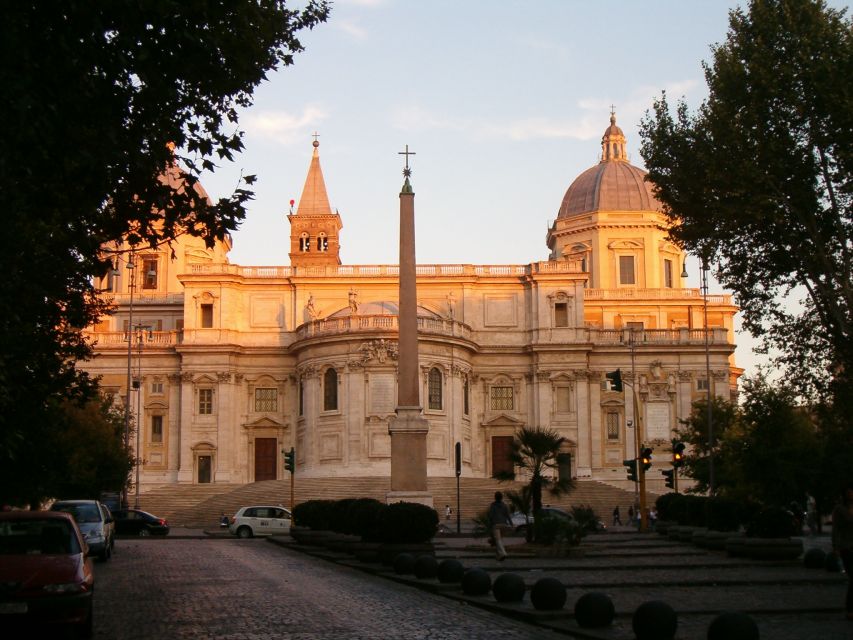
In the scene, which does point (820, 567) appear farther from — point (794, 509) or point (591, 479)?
point (591, 479)

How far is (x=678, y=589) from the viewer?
812 inches

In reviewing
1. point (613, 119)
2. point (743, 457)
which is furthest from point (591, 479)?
point (613, 119)

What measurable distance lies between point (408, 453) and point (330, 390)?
35.7m

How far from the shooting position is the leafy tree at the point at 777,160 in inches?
1008

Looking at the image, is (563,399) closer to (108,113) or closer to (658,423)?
(658,423)

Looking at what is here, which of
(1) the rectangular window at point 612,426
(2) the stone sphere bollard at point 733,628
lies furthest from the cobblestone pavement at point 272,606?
(1) the rectangular window at point 612,426

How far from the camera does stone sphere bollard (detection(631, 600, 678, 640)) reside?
43.4 ft

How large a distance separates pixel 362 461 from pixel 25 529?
175 ft

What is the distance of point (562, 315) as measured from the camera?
76.7 metres

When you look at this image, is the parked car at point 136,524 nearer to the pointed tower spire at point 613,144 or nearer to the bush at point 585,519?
the bush at point 585,519

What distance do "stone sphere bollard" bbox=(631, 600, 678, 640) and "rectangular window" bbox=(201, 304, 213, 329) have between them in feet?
213

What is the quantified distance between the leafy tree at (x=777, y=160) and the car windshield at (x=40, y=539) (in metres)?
15.9

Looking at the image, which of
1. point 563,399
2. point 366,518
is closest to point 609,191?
point 563,399

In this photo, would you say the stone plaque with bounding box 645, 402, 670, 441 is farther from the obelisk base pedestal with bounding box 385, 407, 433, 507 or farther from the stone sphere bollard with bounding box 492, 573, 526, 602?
the stone sphere bollard with bounding box 492, 573, 526, 602
